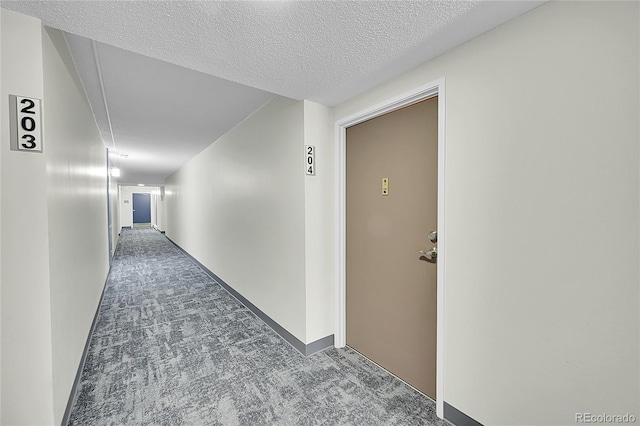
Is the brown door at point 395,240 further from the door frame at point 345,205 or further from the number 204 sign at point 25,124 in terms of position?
the number 204 sign at point 25,124

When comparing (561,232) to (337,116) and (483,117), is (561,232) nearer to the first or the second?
(483,117)

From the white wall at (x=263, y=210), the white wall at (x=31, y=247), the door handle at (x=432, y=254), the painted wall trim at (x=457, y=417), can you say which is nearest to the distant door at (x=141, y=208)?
the white wall at (x=263, y=210)

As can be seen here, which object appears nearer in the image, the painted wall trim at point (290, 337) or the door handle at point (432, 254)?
the door handle at point (432, 254)

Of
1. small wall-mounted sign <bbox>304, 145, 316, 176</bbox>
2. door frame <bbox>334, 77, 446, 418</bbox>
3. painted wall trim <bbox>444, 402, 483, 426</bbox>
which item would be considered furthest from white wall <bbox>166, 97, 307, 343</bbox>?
painted wall trim <bbox>444, 402, 483, 426</bbox>

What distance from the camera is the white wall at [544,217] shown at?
1.02 meters

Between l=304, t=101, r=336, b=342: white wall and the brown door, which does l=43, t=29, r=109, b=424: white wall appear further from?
the brown door

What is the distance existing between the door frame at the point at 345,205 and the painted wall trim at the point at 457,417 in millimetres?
28

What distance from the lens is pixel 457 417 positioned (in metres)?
1.55

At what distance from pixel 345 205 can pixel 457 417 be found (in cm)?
166

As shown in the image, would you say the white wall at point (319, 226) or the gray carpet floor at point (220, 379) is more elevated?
the white wall at point (319, 226)

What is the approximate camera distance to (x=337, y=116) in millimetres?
2387

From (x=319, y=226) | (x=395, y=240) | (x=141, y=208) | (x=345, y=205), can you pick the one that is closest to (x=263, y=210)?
(x=319, y=226)

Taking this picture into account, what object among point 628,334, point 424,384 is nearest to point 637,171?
point 628,334

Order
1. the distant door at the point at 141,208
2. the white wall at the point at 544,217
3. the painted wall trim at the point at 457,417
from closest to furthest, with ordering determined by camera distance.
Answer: the white wall at the point at 544,217 → the painted wall trim at the point at 457,417 → the distant door at the point at 141,208
